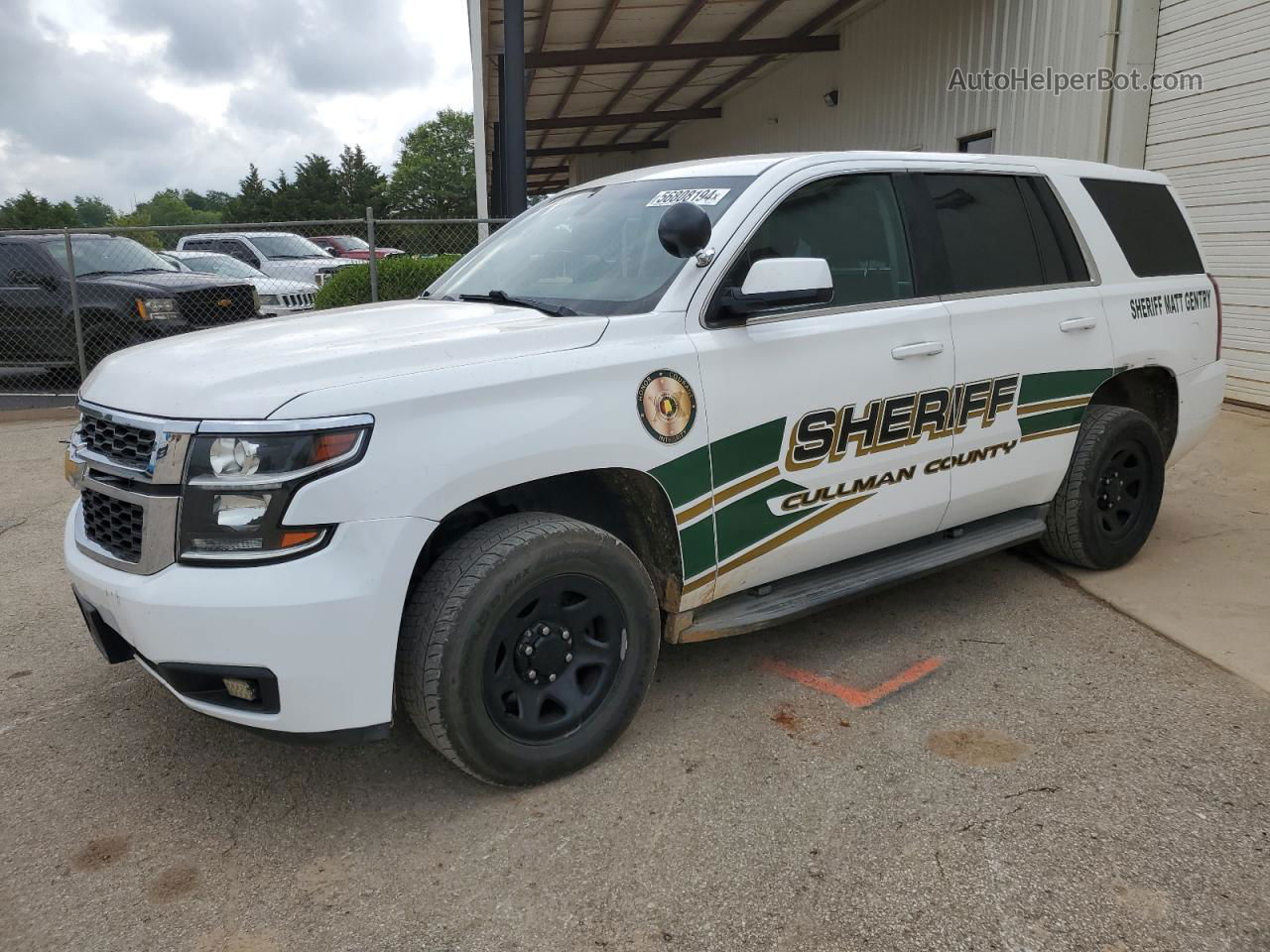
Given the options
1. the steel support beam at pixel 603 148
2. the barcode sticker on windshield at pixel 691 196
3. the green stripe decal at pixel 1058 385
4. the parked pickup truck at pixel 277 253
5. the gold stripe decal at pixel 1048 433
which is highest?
the steel support beam at pixel 603 148

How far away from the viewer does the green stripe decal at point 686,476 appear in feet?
9.48

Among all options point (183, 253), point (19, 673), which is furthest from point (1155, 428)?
point (183, 253)

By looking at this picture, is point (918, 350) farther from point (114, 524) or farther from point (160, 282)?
point (160, 282)

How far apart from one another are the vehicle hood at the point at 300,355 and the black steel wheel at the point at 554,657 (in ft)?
2.34

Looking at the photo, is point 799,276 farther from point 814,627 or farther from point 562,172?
point 562,172

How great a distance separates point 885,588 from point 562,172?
35768 millimetres

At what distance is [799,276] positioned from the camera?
2957mm

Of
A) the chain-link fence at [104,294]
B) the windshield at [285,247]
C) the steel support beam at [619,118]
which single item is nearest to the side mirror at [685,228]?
the chain-link fence at [104,294]

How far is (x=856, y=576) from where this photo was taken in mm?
3557

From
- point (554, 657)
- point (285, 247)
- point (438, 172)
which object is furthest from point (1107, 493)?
point (438, 172)

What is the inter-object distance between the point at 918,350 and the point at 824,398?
499 mm

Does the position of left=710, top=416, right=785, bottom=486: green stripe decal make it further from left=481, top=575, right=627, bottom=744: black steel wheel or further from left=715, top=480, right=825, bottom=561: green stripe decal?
left=481, top=575, right=627, bottom=744: black steel wheel

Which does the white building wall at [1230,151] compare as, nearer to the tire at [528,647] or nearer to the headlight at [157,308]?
the tire at [528,647]

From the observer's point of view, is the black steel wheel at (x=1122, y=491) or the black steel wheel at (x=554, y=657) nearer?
the black steel wheel at (x=554, y=657)
